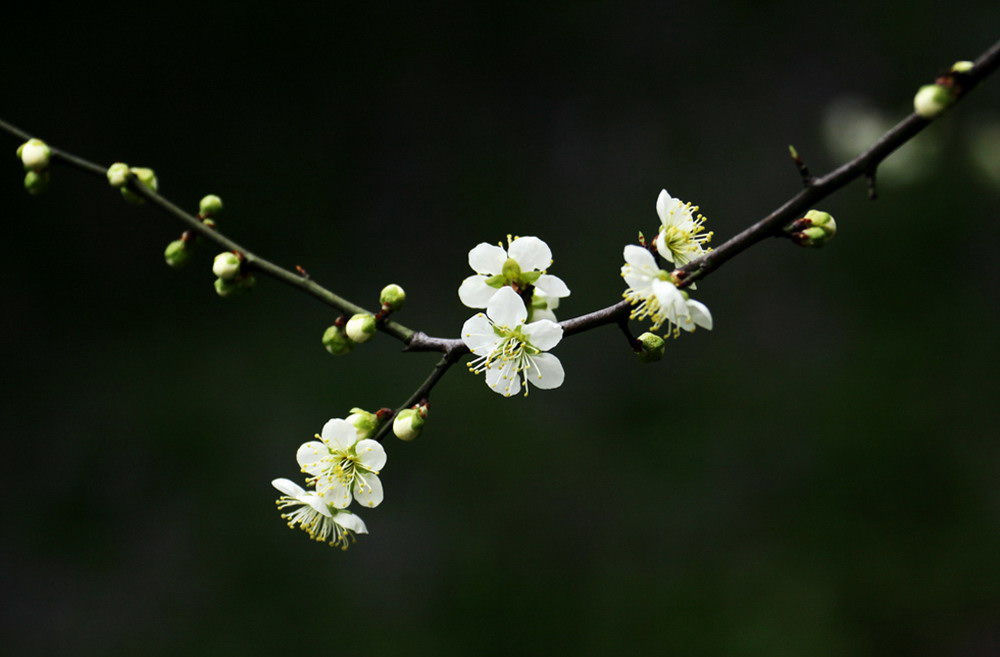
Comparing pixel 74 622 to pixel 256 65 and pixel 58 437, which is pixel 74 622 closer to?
pixel 58 437

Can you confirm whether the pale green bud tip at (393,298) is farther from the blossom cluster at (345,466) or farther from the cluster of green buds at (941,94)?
the cluster of green buds at (941,94)

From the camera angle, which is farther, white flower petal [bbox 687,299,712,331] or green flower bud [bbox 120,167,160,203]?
green flower bud [bbox 120,167,160,203]

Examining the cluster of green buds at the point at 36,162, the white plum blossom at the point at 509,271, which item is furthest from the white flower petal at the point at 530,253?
the cluster of green buds at the point at 36,162

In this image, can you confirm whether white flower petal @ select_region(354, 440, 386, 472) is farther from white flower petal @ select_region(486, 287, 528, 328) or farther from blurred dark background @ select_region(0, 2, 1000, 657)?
blurred dark background @ select_region(0, 2, 1000, 657)

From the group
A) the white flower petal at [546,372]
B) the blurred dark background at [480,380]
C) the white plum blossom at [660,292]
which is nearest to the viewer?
the white plum blossom at [660,292]

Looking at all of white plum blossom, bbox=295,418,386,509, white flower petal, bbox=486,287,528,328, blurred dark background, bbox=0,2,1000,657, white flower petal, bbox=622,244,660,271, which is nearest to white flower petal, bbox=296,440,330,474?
white plum blossom, bbox=295,418,386,509

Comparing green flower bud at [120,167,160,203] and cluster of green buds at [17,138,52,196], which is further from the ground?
cluster of green buds at [17,138,52,196]
